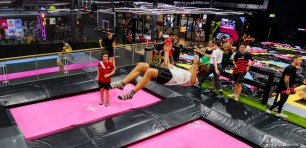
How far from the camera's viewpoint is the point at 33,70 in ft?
30.5

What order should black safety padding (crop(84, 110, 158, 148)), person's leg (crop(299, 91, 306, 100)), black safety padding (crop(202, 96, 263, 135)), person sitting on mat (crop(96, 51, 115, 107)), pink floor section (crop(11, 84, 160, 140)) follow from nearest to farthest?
black safety padding (crop(84, 110, 158, 148)) < pink floor section (crop(11, 84, 160, 140)) < black safety padding (crop(202, 96, 263, 135)) < person sitting on mat (crop(96, 51, 115, 107)) < person's leg (crop(299, 91, 306, 100))

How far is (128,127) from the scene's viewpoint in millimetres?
4836

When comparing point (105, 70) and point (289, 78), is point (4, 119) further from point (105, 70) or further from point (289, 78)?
point (289, 78)

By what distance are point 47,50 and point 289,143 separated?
12.0m

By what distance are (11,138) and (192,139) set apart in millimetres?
3506

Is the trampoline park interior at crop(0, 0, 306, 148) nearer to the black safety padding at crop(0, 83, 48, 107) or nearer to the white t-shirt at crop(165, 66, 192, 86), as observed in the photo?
the black safety padding at crop(0, 83, 48, 107)

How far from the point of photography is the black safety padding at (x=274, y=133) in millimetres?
4586

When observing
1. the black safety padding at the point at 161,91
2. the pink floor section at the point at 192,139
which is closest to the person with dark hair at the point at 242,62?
the black safety padding at the point at 161,91

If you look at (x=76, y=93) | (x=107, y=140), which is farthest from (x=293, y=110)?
(x=76, y=93)

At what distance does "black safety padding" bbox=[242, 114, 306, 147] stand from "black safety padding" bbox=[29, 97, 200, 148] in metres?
1.34

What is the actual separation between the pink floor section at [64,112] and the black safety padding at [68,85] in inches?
6.9

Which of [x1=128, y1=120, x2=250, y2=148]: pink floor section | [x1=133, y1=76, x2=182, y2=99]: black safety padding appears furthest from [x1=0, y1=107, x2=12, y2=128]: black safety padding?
[x1=133, y1=76, x2=182, y2=99]: black safety padding

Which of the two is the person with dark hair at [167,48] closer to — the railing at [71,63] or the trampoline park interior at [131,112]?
the trampoline park interior at [131,112]

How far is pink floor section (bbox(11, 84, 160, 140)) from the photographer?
5.08 meters
